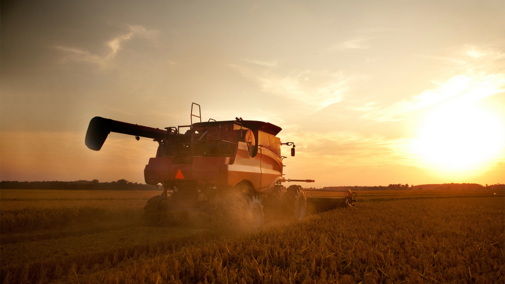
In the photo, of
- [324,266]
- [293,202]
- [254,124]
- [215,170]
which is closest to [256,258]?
[324,266]

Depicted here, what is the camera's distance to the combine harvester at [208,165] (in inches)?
291

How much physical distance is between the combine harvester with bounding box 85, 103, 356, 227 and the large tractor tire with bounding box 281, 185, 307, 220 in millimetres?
907

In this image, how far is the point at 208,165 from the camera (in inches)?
297

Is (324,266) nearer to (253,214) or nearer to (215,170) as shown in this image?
(215,170)

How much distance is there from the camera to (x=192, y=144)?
794 centimetres

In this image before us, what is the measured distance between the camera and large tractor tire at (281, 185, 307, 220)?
422 inches

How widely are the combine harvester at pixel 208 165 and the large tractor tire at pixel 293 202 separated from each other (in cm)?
91

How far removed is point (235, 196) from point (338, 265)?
418 cm

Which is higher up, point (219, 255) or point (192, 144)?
point (192, 144)

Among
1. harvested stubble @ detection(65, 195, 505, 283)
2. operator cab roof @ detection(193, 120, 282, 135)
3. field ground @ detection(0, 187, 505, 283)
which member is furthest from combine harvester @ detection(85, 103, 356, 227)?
harvested stubble @ detection(65, 195, 505, 283)

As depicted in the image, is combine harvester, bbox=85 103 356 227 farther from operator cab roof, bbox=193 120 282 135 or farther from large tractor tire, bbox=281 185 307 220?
large tractor tire, bbox=281 185 307 220

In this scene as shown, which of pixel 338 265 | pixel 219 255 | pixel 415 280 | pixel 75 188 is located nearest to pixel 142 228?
pixel 219 255

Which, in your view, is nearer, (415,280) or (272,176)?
(415,280)

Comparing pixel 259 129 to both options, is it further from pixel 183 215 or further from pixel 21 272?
pixel 21 272
